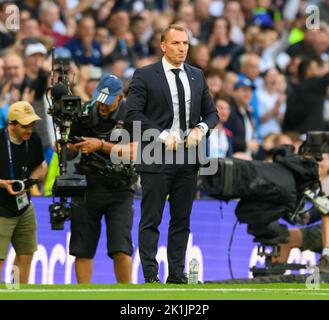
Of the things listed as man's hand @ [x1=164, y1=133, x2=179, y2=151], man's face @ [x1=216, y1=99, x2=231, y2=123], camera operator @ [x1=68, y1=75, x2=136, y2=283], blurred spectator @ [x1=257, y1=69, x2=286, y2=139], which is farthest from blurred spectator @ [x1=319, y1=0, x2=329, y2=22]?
man's hand @ [x1=164, y1=133, x2=179, y2=151]

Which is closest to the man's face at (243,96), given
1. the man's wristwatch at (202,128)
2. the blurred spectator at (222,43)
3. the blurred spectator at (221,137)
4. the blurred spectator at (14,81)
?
the blurred spectator at (221,137)

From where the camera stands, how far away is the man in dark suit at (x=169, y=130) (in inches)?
494

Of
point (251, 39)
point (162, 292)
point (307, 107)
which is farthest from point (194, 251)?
point (251, 39)

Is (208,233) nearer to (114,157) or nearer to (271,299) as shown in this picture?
(114,157)

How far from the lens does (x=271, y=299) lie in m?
10.5

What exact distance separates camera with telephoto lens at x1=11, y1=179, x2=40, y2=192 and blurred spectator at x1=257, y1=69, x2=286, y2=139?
275 inches

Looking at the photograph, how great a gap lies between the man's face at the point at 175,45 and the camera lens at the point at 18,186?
2384mm

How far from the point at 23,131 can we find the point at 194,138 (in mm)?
2487

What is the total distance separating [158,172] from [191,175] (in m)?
0.33

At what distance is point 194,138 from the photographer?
12352mm

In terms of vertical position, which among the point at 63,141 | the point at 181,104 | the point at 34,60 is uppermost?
the point at 34,60

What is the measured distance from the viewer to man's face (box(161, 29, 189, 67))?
12562mm

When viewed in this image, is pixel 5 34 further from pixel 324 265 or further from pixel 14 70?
pixel 324 265

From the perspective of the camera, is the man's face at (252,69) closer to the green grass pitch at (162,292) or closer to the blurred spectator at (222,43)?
Result: the blurred spectator at (222,43)
